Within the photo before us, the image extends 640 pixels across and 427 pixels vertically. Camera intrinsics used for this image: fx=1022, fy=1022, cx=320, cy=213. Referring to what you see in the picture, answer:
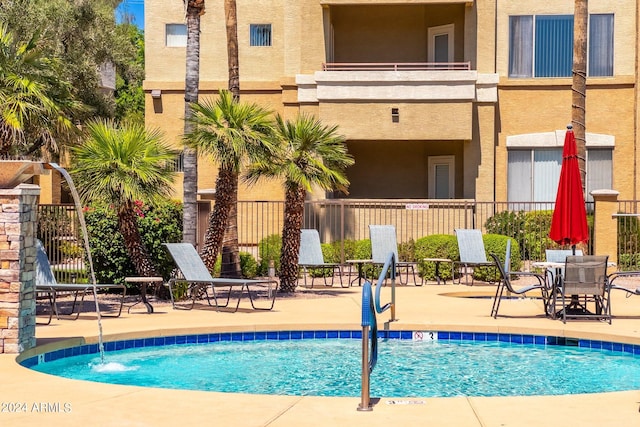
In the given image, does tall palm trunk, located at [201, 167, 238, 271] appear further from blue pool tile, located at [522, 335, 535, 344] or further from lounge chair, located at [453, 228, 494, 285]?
blue pool tile, located at [522, 335, 535, 344]

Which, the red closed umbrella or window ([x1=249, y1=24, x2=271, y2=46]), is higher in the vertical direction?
window ([x1=249, y1=24, x2=271, y2=46])

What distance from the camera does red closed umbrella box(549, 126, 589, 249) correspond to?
51.5 ft

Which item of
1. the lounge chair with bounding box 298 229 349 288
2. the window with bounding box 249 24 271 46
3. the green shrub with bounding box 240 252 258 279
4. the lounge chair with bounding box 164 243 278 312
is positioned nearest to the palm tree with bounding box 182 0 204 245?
the lounge chair with bounding box 164 243 278 312

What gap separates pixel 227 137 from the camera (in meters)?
17.5

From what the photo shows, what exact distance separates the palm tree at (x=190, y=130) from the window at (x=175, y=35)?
1159 cm

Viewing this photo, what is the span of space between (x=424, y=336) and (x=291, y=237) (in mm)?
6239

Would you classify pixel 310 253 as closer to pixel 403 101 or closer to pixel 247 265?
pixel 247 265

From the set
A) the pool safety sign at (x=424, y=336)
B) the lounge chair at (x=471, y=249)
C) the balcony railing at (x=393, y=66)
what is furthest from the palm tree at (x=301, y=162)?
the balcony railing at (x=393, y=66)

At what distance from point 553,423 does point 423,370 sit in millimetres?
3998

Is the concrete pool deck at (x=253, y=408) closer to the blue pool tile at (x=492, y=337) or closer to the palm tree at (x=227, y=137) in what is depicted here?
the blue pool tile at (x=492, y=337)

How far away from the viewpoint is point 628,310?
54.7 ft

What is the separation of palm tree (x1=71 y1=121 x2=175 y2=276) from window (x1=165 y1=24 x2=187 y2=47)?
43.6 feet

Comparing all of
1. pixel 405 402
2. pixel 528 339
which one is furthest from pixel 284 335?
pixel 405 402

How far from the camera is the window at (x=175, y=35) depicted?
30.3 metres
